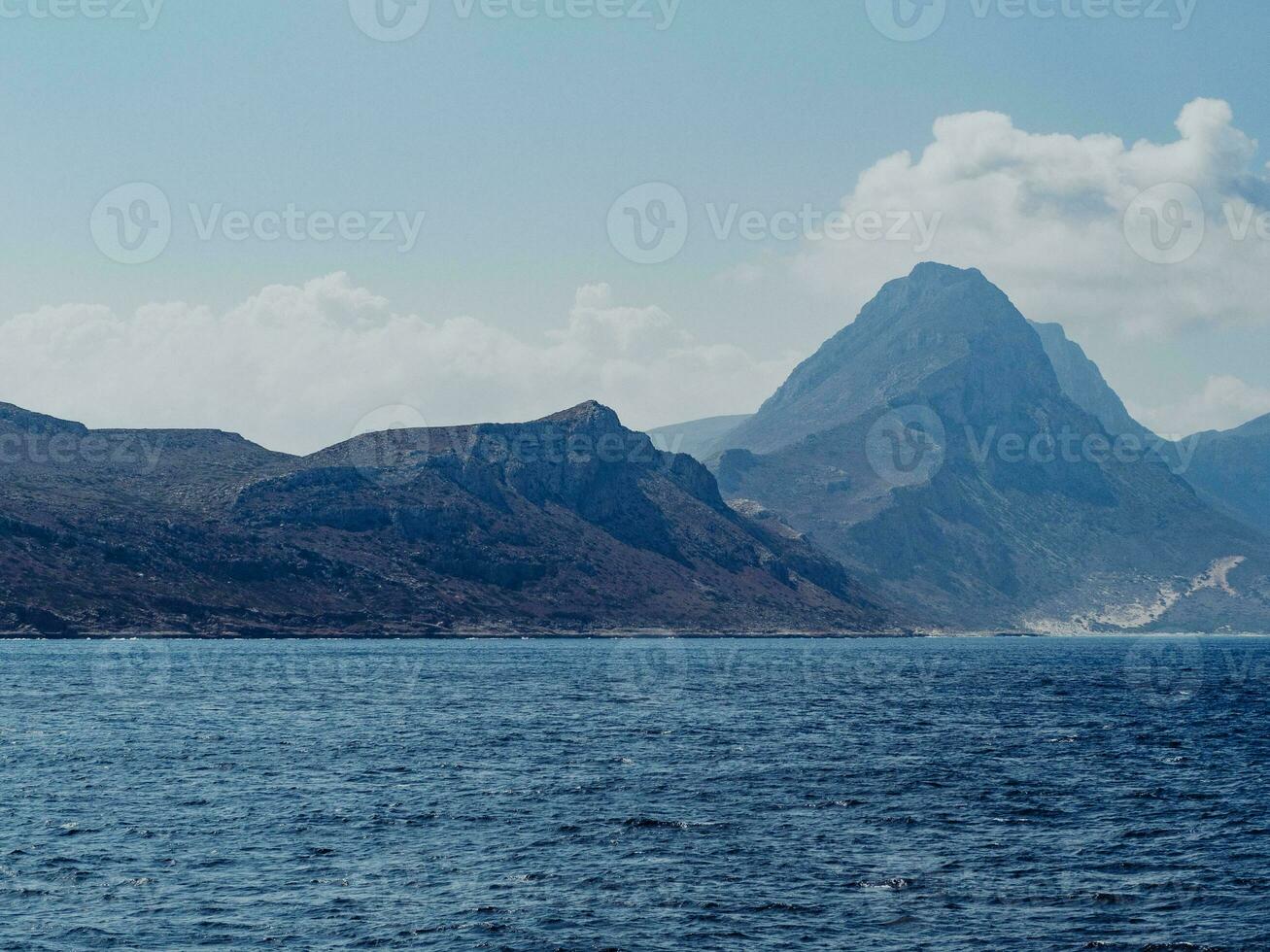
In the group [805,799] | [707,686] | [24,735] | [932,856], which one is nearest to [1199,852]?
[932,856]

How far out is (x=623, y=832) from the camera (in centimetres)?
6356

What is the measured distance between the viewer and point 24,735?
101000 mm

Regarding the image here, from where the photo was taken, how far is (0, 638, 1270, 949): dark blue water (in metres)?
47.1

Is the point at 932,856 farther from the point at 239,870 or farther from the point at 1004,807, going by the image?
the point at 239,870

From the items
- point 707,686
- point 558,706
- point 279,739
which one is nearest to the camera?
point 279,739

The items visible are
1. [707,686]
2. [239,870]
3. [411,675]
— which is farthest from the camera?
[411,675]

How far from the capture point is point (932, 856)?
5841 centimetres

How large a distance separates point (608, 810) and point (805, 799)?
453 inches

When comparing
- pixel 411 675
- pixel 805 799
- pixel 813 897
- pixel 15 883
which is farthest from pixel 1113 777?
pixel 411 675

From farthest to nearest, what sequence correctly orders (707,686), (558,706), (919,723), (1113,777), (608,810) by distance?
(707,686) → (558,706) → (919,723) → (1113,777) → (608,810)

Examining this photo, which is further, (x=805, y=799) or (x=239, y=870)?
(x=805, y=799)

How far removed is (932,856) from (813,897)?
981 centimetres

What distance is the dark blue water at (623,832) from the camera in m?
47.1

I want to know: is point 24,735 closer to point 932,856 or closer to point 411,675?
point 932,856
